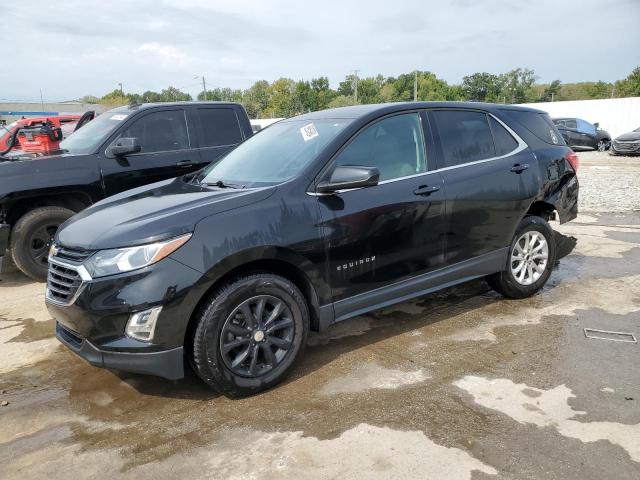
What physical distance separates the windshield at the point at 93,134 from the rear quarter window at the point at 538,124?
4501 millimetres

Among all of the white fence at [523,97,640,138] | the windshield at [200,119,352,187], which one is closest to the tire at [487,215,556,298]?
the windshield at [200,119,352,187]

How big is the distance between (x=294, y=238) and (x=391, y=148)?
1.17 m

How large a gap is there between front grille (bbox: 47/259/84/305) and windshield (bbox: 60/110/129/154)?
10.4 ft

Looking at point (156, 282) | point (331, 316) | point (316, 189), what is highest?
point (316, 189)

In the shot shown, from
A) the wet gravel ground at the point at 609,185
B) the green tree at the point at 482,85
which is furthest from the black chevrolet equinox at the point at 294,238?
the green tree at the point at 482,85

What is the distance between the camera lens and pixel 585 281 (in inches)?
216

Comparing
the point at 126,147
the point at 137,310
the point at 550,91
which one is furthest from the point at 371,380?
the point at 550,91

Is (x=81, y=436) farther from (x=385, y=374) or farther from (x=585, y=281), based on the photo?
(x=585, y=281)

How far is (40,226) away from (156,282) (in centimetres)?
357

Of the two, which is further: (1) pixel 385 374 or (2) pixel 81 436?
(1) pixel 385 374

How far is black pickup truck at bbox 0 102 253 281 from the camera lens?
5.62 m

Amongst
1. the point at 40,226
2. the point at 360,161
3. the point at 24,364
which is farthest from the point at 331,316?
the point at 40,226

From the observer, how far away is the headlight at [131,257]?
2928mm

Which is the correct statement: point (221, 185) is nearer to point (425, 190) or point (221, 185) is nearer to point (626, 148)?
point (425, 190)
